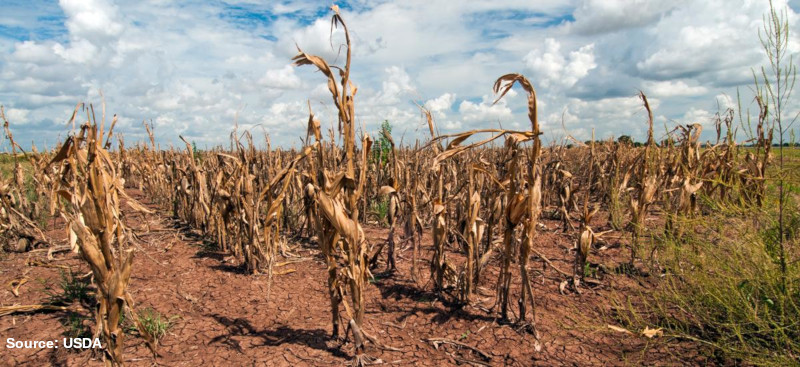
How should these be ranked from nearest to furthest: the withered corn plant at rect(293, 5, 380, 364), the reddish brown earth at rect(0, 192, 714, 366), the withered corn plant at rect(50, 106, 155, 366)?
the withered corn plant at rect(50, 106, 155, 366), the withered corn plant at rect(293, 5, 380, 364), the reddish brown earth at rect(0, 192, 714, 366)

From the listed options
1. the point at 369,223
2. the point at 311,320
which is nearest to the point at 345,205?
the point at 311,320

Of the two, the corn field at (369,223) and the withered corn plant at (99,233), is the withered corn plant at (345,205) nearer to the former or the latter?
the corn field at (369,223)

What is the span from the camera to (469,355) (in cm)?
278

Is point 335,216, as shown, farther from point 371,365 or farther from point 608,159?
point 608,159

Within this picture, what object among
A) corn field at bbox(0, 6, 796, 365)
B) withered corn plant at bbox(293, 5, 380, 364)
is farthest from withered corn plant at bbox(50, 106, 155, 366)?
withered corn plant at bbox(293, 5, 380, 364)

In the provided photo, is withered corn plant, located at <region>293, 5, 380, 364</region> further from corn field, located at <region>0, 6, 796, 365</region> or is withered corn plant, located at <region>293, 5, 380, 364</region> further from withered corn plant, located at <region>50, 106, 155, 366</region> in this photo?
withered corn plant, located at <region>50, 106, 155, 366</region>

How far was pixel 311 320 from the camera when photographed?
10.6 ft

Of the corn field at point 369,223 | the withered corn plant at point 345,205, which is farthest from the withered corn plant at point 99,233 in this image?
the withered corn plant at point 345,205

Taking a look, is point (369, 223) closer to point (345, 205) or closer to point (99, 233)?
point (345, 205)

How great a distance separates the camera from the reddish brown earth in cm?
271

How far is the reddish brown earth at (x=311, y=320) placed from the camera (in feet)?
8.91

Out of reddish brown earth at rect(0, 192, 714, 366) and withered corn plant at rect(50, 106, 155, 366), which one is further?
reddish brown earth at rect(0, 192, 714, 366)

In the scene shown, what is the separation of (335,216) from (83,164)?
1257mm

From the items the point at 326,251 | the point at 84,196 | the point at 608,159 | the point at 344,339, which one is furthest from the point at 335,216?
the point at 608,159
